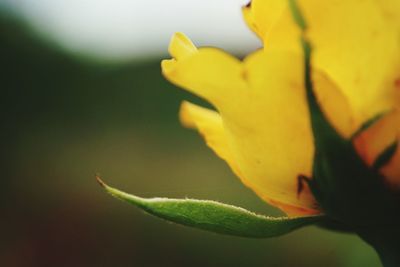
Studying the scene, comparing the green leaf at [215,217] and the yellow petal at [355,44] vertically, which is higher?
the yellow petal at [355,44]

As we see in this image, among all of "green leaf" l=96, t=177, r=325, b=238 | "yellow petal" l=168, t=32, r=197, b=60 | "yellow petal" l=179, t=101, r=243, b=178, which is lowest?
"green leaf" l=96, t=177, r=325, b=238

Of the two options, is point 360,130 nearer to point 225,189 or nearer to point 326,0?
point 326,0

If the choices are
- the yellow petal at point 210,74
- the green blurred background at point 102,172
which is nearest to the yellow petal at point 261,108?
the yellow petal at point 210,74

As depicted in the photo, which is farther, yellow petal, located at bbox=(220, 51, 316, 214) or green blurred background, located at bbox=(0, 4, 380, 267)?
green blurred background, located at bbox=(0, 4, 380, 267)

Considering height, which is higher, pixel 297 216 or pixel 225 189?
pixel 297 216

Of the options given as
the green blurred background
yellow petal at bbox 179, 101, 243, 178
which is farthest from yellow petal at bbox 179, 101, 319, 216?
the green blurred background

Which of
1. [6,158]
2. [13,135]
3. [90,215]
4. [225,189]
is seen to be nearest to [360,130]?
[90,215]

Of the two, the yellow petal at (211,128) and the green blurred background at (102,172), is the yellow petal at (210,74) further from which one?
the green blurred background at (102,172)

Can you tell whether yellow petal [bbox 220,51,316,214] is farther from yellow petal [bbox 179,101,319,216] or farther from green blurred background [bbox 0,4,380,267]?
green blurred background [bbox 0,4,380,267]
